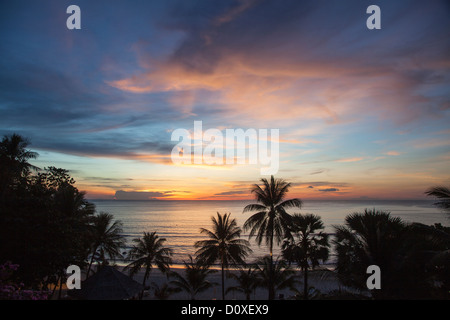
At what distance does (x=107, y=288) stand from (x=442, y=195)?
17.6 m

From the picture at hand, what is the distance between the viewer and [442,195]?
33.1 feet

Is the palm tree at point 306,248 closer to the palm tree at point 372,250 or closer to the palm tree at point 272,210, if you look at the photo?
the palm tree at point 272,210

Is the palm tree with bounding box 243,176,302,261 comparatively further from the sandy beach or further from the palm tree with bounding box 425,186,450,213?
the palm tree with bounding box 425,186,450,213

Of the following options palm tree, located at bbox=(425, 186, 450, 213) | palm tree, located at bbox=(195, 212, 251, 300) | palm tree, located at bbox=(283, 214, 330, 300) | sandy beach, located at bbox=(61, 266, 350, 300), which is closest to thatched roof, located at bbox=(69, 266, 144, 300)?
palm tree, located at bbox=(195, 212, 251, 300)

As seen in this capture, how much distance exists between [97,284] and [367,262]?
1481cm

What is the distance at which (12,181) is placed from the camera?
39.6 ft

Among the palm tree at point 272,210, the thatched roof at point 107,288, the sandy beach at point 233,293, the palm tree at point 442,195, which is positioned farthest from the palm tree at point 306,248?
the thatched roof at point 107,288

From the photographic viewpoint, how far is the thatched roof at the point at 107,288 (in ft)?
48.6

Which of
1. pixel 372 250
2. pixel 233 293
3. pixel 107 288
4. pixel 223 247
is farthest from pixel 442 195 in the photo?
pixel 233 293

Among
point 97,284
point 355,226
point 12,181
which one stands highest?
point 12,181

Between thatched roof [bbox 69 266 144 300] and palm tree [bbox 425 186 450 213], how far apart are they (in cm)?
1633

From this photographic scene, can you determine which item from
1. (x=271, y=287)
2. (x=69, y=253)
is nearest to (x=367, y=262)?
(x=271, y=287)

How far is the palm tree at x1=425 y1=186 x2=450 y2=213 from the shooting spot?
32.7 ft
